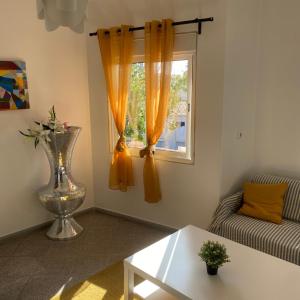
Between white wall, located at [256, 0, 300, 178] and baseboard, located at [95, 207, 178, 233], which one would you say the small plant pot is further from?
white wall, located at [256, 0, 300, 178]

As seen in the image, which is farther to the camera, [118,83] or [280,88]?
[118,83]

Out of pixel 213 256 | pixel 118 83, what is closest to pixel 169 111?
pixel 118 83

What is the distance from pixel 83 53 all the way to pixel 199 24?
1.51 m

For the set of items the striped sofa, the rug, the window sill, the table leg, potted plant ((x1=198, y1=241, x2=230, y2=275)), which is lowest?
the rug

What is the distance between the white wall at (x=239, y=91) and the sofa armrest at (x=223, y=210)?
0.11m

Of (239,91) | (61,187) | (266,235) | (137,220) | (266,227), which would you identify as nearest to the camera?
(266,235)

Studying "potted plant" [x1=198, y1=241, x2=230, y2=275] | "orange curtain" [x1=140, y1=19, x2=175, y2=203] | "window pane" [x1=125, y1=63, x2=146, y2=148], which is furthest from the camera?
"window pane" [x1=125, y1=63, x2=146, y2=148]

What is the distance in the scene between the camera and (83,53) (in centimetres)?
362

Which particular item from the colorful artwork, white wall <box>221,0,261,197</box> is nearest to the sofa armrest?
white wall <box>221,0,261,197</box>

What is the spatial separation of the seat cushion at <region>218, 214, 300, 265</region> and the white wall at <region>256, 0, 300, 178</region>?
0.67m

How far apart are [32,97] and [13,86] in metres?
0.23

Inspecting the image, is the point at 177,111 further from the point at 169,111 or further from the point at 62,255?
the point at 62,255

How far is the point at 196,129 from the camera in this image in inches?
117

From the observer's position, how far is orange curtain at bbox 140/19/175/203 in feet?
9.52
